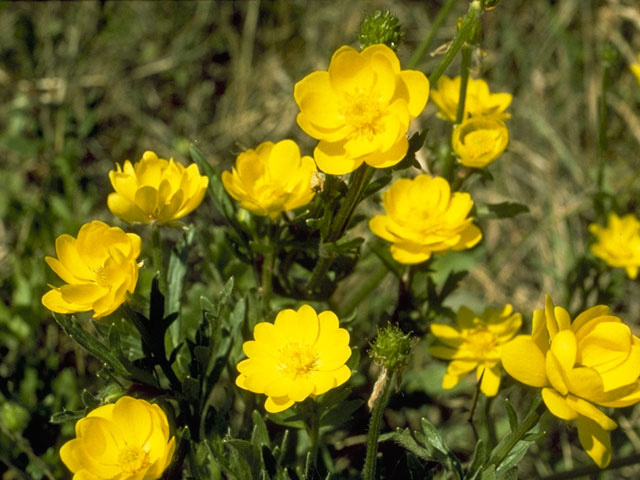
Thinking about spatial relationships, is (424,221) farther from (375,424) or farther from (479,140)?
(375,424)

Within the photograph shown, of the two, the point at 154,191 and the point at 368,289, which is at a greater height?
the point at 154,191

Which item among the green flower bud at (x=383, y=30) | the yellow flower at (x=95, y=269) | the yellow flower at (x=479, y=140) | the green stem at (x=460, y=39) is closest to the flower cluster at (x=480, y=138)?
the yellow flower at (x=479, y=140)

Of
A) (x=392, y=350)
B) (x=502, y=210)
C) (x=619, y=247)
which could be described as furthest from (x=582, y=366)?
(x=619, y=247)

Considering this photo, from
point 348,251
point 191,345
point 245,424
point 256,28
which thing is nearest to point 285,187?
point 348,251

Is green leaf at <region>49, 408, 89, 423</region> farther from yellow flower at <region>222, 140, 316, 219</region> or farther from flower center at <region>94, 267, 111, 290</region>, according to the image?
yellow flower at <region>222, 140, 316, 219</region>

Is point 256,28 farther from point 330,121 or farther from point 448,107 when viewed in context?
point 330,121

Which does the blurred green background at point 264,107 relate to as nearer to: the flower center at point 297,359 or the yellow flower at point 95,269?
the flower center at point 297,359
